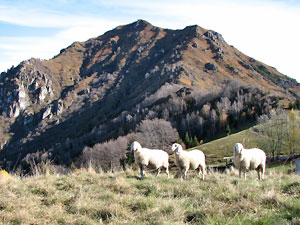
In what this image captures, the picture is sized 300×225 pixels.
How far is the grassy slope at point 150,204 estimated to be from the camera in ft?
19.1

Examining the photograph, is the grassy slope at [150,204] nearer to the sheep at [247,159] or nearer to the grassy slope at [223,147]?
the sheep at [247,159]

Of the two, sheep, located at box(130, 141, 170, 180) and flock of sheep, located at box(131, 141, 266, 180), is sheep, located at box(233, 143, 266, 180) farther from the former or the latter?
sheep, located at box(130, 141, 170, 180)

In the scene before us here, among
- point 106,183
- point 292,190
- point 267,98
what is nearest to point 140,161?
point 106,183

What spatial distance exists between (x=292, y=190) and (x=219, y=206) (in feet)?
9.18

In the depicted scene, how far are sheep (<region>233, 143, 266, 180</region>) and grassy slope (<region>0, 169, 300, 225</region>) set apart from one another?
3.24 m

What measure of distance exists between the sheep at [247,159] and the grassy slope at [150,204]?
324cm

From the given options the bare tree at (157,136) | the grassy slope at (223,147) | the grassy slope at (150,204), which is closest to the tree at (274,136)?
the grassy slope at (223,147)

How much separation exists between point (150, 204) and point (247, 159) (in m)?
6.85

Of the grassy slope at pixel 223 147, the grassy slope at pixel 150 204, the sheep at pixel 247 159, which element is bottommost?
the grassy slope at pixel 223 147

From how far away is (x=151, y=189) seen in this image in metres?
8.30

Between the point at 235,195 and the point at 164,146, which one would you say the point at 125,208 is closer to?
the point at 235,195

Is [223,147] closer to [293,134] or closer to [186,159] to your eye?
[293,134]

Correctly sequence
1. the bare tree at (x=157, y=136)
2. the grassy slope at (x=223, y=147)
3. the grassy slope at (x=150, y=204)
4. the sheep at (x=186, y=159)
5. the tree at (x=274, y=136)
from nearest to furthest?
the grassy slope at (x=150, y=204), the sheep at (x=186, y=159), the tree at (x=274, y=136), the grassy slope at (x=223, y=147), the bare tree at (x=157, y=136)

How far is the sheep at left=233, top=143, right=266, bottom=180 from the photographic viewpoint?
11.9 meters
